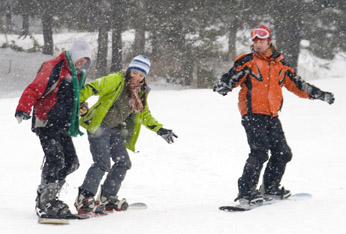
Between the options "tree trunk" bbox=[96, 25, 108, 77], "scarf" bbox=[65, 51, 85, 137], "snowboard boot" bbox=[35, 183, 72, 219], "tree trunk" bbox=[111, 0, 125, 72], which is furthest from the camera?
"tree trunk" bbox=[96, 25, 108, 77]

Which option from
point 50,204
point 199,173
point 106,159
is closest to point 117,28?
point 199,173

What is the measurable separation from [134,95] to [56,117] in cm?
88

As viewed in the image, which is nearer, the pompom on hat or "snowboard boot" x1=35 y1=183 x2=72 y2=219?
"snowboard boot" x1=35 y1=183 x2=72 y2=219

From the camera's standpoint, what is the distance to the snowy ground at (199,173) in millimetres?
4578

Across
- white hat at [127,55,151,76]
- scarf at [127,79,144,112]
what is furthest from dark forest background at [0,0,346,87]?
scarf at [127,79,144,112]

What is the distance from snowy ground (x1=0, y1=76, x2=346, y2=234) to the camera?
458 cm

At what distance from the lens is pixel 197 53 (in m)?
21.3

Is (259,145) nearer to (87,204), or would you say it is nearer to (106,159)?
(106,159)

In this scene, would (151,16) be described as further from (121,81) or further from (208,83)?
(121,81)

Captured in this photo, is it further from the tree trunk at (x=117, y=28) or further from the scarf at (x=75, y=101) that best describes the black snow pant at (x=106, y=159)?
the tree trunk at (x=117, y=28)

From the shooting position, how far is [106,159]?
5406 millimetres

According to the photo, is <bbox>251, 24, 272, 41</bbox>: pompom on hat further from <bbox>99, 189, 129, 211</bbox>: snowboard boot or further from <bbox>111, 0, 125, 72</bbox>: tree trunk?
<bbox>111, 0, 125, 72</bbox>: tree trunk

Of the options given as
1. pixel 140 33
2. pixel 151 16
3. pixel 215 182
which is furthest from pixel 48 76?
pixel 140 33

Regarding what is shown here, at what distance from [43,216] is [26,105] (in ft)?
3.61
